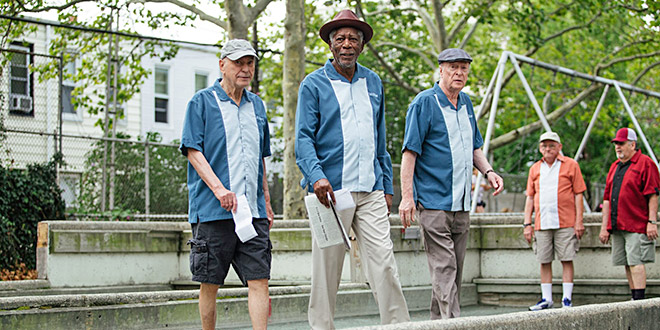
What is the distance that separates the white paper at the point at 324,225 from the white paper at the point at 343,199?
0.26ft

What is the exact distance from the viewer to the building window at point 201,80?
28562 mm

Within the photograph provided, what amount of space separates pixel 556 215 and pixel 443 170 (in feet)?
11.2

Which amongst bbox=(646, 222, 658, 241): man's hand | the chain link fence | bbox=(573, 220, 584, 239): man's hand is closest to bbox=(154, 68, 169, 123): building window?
the chain link fence

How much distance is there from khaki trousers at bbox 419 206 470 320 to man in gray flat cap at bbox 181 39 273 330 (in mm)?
1361

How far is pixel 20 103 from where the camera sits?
13.8m

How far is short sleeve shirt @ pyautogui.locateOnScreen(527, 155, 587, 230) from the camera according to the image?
30.8 feet

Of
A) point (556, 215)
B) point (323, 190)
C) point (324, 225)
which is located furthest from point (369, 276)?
point (556, 215)

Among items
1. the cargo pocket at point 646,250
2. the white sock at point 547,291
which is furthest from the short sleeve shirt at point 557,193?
the cargo pocket at point 646,250

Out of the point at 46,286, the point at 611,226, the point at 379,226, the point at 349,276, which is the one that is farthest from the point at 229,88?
the point at 611,226

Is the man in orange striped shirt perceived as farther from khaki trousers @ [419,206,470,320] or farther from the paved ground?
khaki trousers @ [419,206,470,320]

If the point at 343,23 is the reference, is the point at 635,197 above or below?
below

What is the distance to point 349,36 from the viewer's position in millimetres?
5609

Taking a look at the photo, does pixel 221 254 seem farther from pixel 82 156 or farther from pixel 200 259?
pixel 82 156

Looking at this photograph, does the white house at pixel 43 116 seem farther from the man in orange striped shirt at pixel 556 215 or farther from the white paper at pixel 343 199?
the white paper at pixel 343 199
